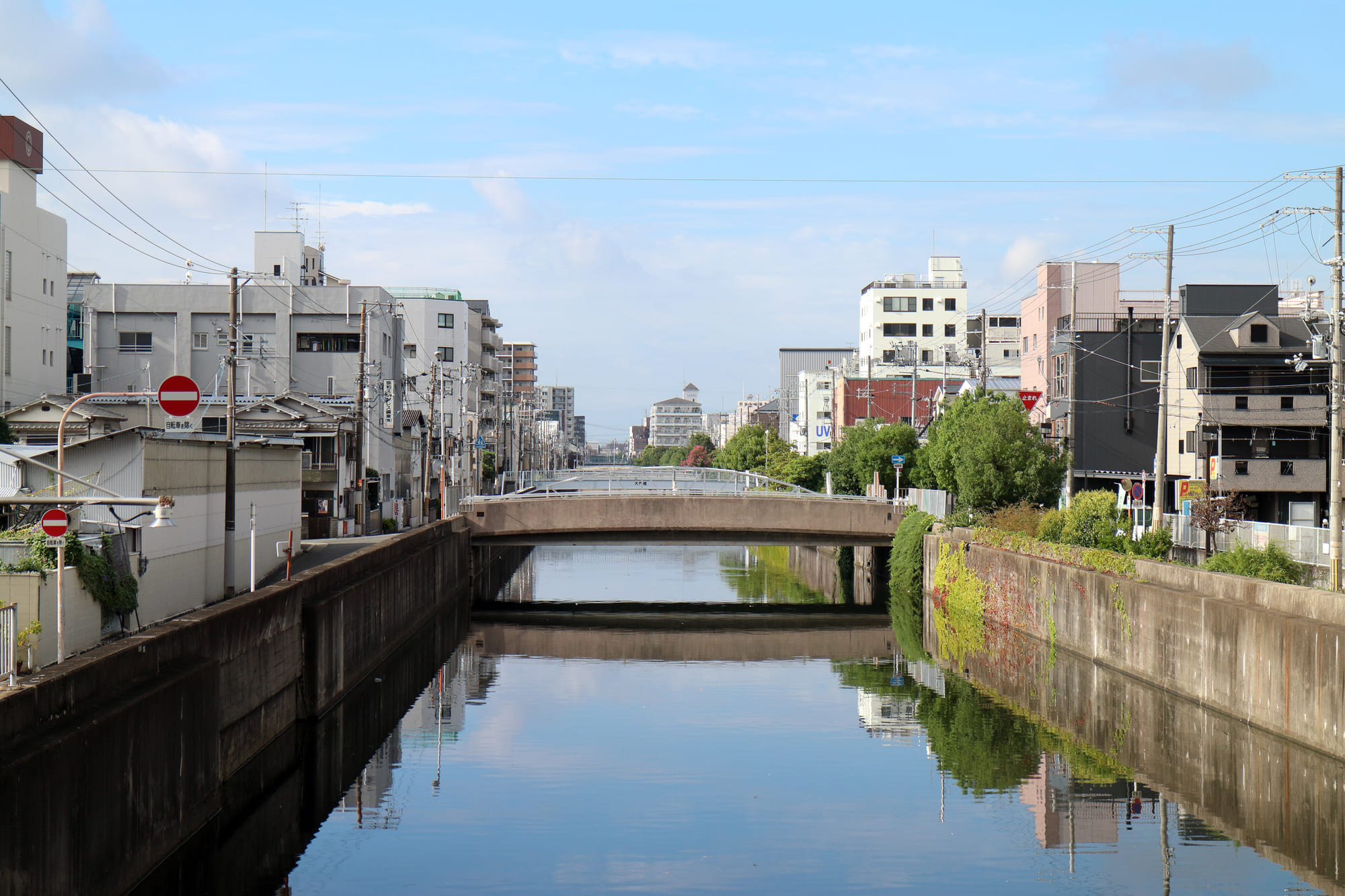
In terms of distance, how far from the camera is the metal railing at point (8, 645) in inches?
486

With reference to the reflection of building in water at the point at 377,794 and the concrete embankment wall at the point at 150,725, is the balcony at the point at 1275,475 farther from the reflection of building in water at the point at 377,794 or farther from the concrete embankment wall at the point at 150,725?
the concrete embankment wall at the point at 150,725

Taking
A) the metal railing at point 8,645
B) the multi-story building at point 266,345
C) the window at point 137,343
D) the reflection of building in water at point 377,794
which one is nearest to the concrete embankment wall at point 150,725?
the metal railing at point 8,645

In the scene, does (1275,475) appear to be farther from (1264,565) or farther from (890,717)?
(890,717)

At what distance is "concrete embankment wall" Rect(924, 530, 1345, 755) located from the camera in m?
19.9

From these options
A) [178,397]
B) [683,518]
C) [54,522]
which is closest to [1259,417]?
[683,518]

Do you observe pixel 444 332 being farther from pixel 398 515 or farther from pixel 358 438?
pixel 358 438

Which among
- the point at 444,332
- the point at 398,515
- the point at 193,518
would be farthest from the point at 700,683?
the point at 444,332

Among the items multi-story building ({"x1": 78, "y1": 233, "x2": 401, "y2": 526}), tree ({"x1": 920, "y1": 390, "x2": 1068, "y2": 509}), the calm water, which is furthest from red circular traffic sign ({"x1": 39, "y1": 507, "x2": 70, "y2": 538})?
multi-story building ({"x1": 78, "y1": 233, "x2": 401, "y2": 526})

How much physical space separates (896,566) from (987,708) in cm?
2323

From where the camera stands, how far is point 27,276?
164 ft

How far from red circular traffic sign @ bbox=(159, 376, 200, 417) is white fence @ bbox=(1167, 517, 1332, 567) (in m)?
20.5

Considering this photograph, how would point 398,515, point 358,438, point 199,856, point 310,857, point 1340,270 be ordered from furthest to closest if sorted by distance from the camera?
1. point 398,515
2. point 358,438
3. point 1340,270
4. point 310,857
5. point 199,856

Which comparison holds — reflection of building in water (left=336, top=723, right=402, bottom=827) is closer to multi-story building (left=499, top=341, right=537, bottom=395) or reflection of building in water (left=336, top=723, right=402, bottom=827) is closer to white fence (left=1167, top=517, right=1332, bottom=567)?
white fence (left=1167, top=517, right=1332, bottom=567)

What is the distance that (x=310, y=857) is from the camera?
56.1 feet
